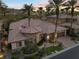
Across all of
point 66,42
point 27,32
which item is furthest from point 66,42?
point 27,32

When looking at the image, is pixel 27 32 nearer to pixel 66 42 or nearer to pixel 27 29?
pixel 27 29

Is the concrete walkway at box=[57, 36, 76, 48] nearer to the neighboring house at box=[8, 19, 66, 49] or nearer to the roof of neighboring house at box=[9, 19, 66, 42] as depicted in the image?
the neighboring house at box=[8, 19, 66, 49]

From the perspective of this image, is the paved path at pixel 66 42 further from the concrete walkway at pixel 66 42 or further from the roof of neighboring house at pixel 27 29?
the roof of neighboring house at pixel 27 29

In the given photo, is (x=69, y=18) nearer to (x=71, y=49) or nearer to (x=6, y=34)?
(x=6, y=34)

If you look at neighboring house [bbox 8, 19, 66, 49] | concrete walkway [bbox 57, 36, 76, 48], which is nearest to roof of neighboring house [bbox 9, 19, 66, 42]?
neighboring house [bbox 8, 19, 66, 49]

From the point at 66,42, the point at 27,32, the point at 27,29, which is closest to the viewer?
the point at 27,32

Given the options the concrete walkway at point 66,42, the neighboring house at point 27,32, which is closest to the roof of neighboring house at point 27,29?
the neighboring house at point 27,32

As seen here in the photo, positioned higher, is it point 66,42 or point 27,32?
point 27,32

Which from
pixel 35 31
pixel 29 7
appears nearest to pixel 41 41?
pixel 35 31
